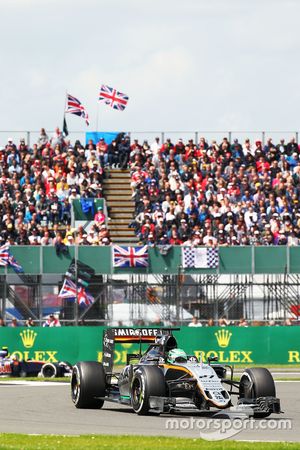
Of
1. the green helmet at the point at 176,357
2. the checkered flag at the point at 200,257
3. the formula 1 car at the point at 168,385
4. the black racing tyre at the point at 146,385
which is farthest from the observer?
the checkered flag at the point at 200,257

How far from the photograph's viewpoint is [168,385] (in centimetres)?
1831

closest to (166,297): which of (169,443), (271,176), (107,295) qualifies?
(107,295)

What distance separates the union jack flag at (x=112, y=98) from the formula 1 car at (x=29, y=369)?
62.6ft

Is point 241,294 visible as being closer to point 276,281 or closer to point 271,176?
point 276,281

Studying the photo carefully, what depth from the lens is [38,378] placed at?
29.4 metres

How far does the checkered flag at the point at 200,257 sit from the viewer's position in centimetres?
3844

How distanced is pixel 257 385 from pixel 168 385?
1.38 meters

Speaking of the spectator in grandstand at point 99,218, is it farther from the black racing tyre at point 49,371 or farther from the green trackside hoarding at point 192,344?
the black racing tyre at point 49,371

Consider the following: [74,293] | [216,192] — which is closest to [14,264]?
[74,293]

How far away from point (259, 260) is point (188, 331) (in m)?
4.73

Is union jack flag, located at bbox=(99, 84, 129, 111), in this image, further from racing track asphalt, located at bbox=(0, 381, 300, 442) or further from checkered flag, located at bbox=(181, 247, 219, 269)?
racing track asphalt, located at bbox=(0, 381, 300, 442)

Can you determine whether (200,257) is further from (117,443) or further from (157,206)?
(117,443)

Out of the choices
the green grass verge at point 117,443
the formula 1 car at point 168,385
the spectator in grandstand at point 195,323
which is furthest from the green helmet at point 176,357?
the spectator in grandstand at point 195,323

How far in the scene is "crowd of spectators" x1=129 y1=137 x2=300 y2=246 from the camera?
39.7m
